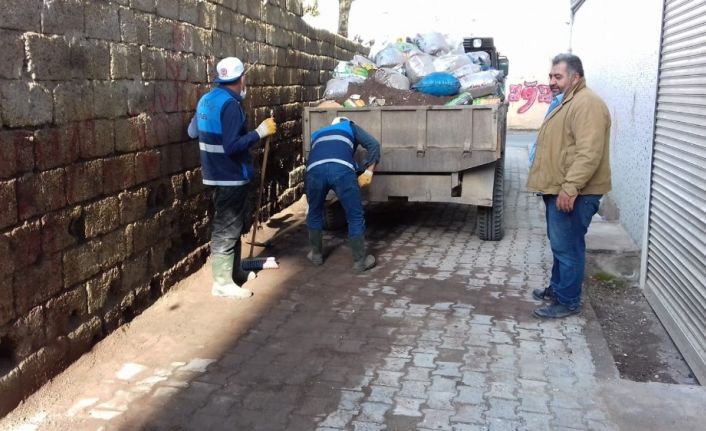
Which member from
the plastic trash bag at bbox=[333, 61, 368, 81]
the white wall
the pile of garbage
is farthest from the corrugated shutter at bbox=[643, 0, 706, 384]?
the plastic trash bag at bbox=[333, 61, 368, 81]

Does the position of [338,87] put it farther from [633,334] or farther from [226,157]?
[633,334]

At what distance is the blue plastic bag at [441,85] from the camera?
7035 millimetres

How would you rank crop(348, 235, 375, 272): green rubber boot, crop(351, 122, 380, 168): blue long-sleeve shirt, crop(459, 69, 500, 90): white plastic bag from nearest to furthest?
1. crop(348, 235, 375, 272): green rubber boot
2. crop(351, 122, 380, 168): blue long-sleeve shirt
3. crop(459, 69, 500, 90): white plastic bag

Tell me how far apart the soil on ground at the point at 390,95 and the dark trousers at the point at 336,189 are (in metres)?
1.58

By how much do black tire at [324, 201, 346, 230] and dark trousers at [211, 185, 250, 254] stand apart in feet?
7.82

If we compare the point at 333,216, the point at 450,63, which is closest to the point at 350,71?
the point at 450,63

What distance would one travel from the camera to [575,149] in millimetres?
4414

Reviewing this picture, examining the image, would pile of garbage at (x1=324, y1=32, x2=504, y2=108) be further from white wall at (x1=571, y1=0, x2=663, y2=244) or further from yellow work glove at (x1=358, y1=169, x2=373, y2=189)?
white wall at (x1=571, y1=0, x2=663, y2=244)

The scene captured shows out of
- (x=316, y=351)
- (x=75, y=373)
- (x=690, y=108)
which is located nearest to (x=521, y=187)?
(x=690, y=108)

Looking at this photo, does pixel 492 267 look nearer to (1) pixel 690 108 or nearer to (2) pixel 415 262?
(2) pixel 415 262

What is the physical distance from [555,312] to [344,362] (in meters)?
1.71

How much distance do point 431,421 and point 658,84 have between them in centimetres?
348

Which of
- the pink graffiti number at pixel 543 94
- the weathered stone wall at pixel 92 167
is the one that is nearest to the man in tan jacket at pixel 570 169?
the weathered stone wall at pixel 92 167

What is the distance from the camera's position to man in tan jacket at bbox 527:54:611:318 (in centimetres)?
433
